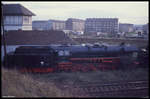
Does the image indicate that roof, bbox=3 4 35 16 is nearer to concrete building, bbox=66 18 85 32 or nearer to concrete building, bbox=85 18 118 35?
concrete building, bbox=85 18 118 35

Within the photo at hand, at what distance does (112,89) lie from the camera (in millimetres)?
11672

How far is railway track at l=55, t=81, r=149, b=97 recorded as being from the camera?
35.4 feet

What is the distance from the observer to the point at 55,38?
22719mm

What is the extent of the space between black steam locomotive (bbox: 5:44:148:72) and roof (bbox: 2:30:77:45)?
5300mm

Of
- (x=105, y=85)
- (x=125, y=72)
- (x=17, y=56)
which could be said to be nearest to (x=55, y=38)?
(x=17, y=56)

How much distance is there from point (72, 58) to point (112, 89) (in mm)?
5598

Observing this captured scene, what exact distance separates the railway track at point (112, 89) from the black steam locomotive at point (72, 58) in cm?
409

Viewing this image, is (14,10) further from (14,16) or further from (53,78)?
(53,78)

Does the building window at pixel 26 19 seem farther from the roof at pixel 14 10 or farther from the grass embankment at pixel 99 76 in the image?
the grass embankment at pixel 99 76

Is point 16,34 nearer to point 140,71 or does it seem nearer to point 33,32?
point 33,32

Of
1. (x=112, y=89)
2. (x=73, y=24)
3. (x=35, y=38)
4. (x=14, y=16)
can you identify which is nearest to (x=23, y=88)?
(x=112, y=89)

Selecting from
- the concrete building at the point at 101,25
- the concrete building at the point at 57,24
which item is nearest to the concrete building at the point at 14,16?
the concrete building at the point at 101,25

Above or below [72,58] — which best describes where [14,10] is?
above

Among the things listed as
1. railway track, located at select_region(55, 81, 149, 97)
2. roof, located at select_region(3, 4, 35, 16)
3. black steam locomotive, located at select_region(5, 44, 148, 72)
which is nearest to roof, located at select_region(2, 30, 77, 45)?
black steam locomotive, located at select_region(5, 44, 148, 72)
